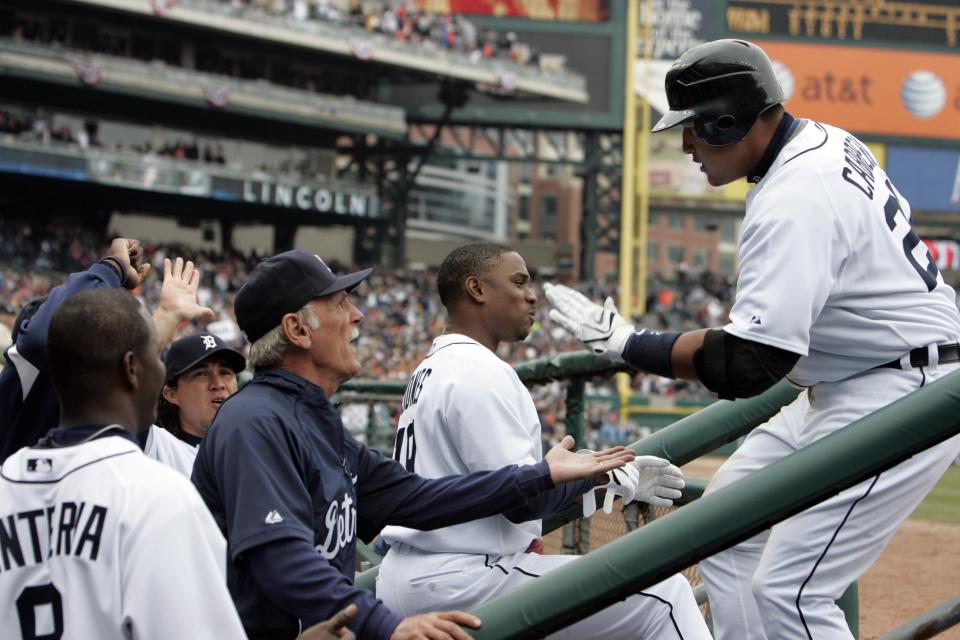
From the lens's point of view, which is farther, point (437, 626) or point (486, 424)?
point (486, 424)

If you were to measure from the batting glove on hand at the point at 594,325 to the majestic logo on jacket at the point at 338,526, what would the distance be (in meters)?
0.69

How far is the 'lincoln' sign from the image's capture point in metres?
30.8

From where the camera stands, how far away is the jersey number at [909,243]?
2793 millimetres

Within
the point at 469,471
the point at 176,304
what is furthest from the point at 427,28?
the point at 469,471

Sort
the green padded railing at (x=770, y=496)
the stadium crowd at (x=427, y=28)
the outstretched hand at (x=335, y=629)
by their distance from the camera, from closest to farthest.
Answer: the green padded railing at (x=770, y=496) < the outstretched hand at (x=335, y=629) < the stadium crowd at (x=427, y=28)

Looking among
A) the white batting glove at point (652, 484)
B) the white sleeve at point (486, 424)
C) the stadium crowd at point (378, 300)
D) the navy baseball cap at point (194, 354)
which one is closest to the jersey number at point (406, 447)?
the white sleeve at point (486, 424)

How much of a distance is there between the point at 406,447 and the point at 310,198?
95.9ft

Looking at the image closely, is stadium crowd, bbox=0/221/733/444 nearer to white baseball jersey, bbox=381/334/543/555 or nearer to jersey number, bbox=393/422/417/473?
jersey number, bbox=393/422/417/473

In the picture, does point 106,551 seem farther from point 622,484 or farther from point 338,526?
point 622,484

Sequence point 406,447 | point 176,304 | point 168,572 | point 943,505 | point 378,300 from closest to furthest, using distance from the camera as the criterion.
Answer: point 168,572 → point 406,447 → point 176,304 → point 943,505 → point 378,300

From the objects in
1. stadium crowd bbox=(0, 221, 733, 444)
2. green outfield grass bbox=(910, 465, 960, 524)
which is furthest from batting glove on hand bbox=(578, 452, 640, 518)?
stadium crowd bbox=(0, 221, 733, 444)

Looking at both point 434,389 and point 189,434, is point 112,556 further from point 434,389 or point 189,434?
point 189,434

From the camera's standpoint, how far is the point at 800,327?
258cm

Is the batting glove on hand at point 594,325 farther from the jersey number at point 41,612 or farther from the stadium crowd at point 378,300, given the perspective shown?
the stadium crowd at point 378,300
